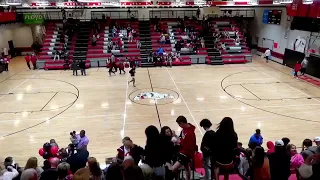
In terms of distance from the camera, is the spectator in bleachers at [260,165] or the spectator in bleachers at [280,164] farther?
the spectator in bleachers at [280,164]

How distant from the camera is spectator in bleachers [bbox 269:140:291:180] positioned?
13.1 feet

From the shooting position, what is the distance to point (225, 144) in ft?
12.9

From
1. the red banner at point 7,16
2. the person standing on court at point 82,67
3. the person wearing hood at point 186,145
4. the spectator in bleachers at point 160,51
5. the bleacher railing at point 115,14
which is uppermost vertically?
the bleacher railing at point 115,14

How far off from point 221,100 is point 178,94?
2160 millimetres

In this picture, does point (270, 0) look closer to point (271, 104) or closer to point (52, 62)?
point (271, 104)

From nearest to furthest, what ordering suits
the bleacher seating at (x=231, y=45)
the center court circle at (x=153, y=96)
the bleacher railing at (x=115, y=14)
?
the center court circle at (x=153, y=96), the bleacher seating at (x=231, y=45), the bleacher railing at (x=115, y=14)

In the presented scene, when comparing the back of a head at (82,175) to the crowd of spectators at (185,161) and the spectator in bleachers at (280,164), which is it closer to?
the crowd of spectators at (185,161)

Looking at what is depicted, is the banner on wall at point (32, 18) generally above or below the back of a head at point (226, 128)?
above

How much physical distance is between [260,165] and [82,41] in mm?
21783

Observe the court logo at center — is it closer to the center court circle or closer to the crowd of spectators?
the center court circle

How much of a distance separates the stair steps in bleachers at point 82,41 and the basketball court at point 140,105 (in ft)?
11.9

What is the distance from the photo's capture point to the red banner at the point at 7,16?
1986 cm

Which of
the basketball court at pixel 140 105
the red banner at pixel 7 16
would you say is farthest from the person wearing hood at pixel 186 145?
the red banner at pixel 7 16

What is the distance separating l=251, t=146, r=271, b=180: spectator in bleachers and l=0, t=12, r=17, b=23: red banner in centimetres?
2140
